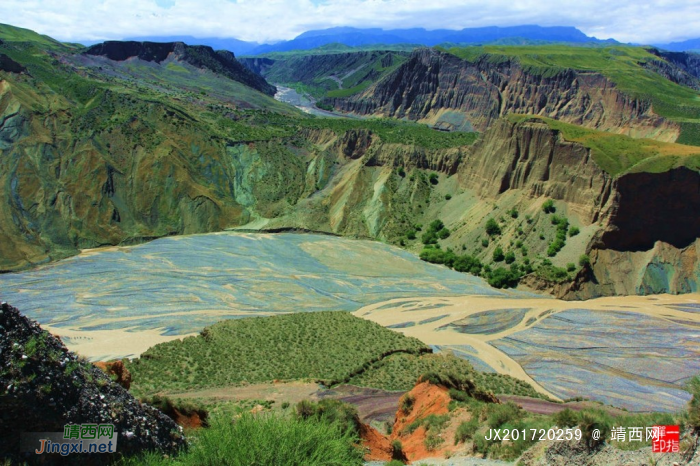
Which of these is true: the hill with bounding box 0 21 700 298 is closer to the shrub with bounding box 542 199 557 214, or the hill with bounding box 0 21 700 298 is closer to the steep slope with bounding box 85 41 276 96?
the shrub with bounding box 542 199 557 214

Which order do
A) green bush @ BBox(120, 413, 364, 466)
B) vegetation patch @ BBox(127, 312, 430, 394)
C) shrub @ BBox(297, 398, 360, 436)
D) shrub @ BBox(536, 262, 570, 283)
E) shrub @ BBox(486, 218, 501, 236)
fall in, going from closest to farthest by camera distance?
1. green bush @ BBox(120, 413, 364, 466)
2. shrub @ BBox(297, 398, 360, 436)
3. vegetation patch @ BBox(127, 312, 430, 394)
4. shrub @ BBox(536, 262, 570, 283)
5. shrub @ BBox(486, 218, 501, 236)

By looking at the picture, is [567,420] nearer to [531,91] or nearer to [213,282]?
[213,282]

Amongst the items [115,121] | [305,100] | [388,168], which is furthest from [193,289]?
[305,100]

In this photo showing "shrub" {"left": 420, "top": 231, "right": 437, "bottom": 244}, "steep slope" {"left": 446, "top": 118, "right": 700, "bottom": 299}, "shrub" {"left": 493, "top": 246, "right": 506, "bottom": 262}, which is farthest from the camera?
"shrub" {"left": 420, "top": 231, "right": 437, "bottom": 244}

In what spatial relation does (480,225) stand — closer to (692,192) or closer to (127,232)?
(692,192)

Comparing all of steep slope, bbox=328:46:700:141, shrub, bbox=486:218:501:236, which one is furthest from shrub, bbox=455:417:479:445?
steep slope, bbox=328:46:700:141

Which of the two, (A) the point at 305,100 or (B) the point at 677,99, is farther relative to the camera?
(A) the point at 305,100
